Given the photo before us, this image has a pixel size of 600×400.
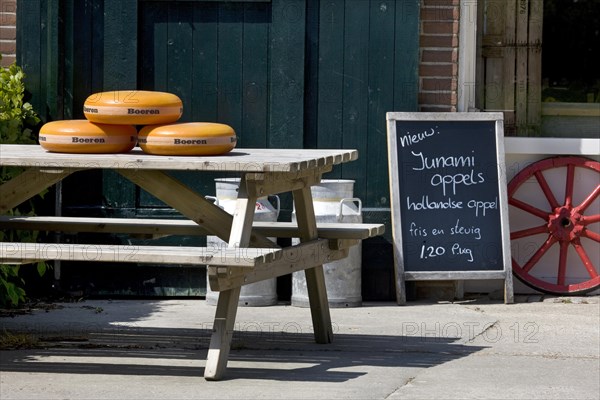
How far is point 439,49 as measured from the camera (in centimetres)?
724

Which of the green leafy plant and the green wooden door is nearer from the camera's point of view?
the green leafy plant

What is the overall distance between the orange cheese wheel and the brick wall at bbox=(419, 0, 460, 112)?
2.54 metres

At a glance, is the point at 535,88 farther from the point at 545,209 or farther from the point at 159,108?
the point at 159,108

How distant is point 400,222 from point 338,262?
1.56 feet

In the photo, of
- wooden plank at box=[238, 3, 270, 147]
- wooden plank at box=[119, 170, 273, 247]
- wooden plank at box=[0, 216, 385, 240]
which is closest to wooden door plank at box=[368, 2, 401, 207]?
wooden plank at box=[238, 3, 270, 147]

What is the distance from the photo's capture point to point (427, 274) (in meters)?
7.11

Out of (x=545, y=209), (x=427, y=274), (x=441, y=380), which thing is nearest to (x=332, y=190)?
(x=427, y=274)

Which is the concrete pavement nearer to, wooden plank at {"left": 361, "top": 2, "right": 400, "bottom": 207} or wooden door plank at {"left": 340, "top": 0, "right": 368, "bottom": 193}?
wooden plank at {"left": 361, "top": 2, "right": 400, "bottom": 207}

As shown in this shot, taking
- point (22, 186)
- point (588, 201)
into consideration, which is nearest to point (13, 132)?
point (22, 186)

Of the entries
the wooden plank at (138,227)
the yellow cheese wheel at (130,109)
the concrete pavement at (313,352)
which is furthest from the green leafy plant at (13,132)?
the yellow cheese wheel at (130,109)

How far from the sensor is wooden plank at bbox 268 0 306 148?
7.15 metres

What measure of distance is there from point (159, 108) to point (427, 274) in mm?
2424

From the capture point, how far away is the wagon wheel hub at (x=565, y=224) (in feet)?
24.4

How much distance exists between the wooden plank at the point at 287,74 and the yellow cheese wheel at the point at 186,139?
1.94 m
